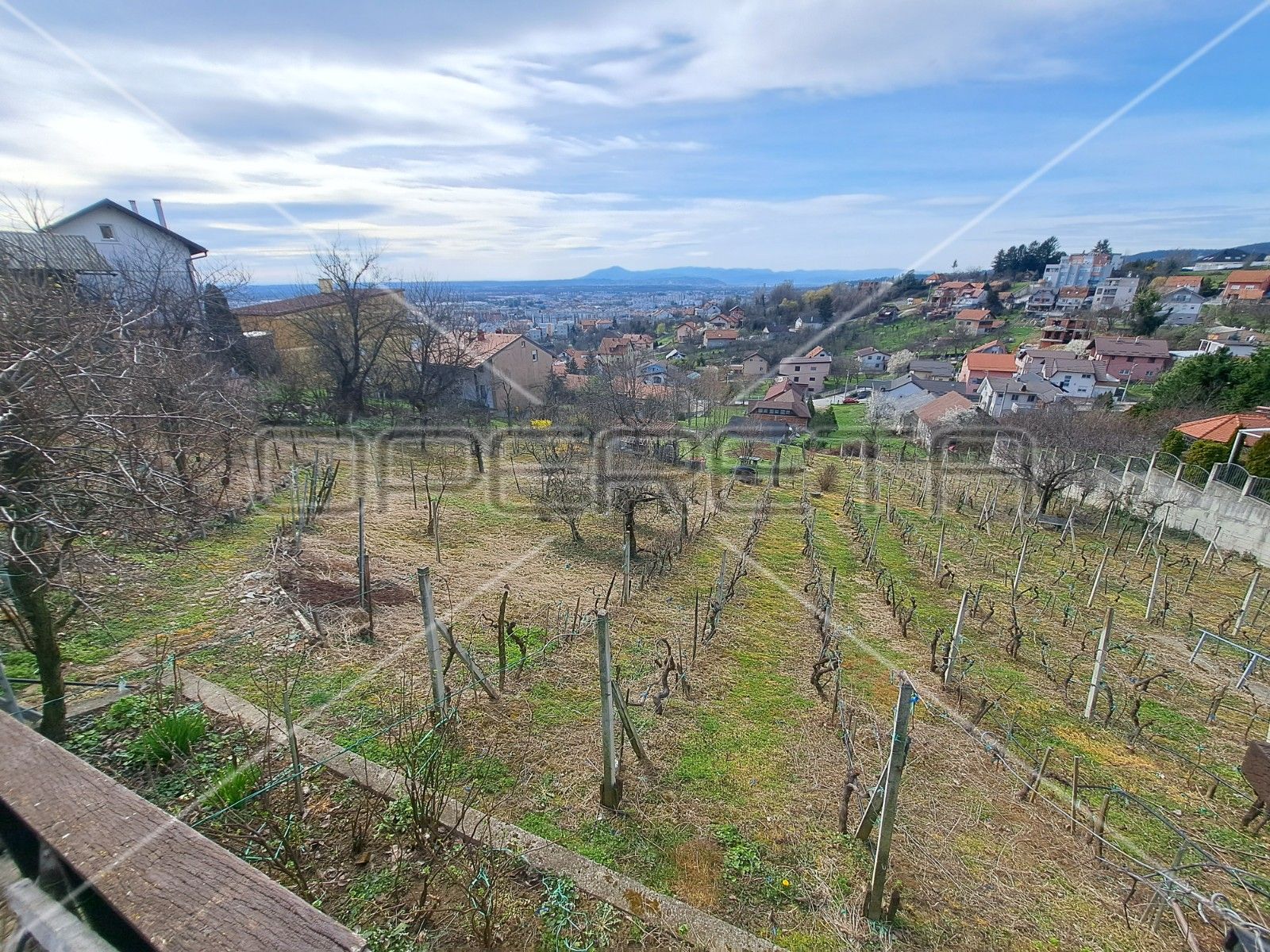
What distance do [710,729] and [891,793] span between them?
211cm

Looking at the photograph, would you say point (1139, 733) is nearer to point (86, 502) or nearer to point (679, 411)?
point (86, 502)

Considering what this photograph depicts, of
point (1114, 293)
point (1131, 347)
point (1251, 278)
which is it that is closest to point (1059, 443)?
point (1131, 347)

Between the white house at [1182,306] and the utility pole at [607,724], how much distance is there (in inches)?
2770

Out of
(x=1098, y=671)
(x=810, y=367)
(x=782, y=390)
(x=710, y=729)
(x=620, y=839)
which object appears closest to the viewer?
(x=620, y=839)

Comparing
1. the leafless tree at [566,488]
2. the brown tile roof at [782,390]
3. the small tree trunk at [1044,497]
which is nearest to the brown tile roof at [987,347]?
the brown tile roof at [782,390]

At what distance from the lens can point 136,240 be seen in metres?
18.5

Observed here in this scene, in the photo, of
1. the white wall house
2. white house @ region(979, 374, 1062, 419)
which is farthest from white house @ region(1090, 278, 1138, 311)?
white house @ region(979, 374, 1062, 419)

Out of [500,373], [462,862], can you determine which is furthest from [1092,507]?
[500,373]

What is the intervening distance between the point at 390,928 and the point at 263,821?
1.14 metres

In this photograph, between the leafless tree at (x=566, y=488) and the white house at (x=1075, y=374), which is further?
the white house at (x=1075, y=374)

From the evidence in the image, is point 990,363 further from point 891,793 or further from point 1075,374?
point 891,793

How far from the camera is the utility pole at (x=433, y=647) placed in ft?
12.4

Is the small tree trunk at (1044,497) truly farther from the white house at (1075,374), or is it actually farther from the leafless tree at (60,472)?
the white house at (1075,374)

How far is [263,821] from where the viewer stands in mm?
3025
